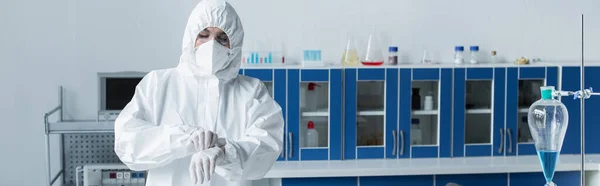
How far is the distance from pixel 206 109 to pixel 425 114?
1920 millimetres

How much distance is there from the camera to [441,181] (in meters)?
3.78

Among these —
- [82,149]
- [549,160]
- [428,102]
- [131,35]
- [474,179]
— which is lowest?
[474,179]

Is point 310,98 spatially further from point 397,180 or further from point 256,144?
point 256,144

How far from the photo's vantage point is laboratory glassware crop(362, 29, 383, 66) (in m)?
4.02

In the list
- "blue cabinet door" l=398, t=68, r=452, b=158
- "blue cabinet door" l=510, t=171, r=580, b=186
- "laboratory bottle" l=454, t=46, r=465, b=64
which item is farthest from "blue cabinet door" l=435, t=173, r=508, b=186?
Result: "laboratory bottle" l=454, t=46, r=465, b=64

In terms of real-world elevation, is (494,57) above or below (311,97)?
above

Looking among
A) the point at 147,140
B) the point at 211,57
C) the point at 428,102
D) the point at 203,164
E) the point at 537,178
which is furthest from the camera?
the point at 428,102

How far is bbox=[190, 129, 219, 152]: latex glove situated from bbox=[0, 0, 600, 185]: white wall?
6.84 ft

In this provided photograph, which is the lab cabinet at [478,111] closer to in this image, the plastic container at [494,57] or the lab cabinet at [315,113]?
the plastic container at [494,57]

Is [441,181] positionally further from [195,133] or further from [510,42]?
[195,133]

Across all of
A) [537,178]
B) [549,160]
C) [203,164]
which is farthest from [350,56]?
[203,164]

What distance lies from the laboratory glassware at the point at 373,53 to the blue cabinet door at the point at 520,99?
67cm

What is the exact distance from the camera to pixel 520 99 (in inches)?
157

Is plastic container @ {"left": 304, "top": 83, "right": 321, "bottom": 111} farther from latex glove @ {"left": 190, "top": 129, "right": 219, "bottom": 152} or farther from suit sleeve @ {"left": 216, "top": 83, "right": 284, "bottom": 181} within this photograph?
latex glove @ {"left": 190, "top": 129, "right": 219, "bottom": 152}
